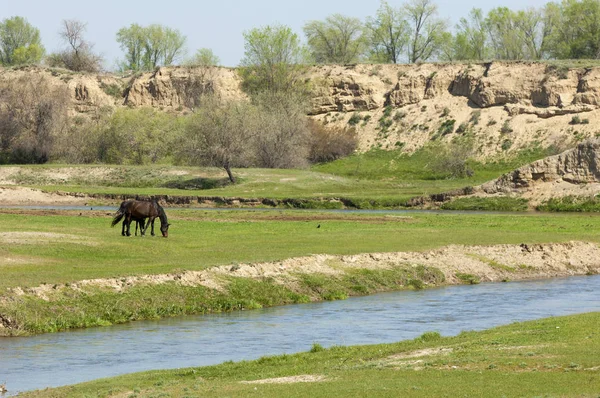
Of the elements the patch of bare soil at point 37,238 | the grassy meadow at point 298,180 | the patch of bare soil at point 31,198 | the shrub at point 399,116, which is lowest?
the patch of bare soil at point 31,198

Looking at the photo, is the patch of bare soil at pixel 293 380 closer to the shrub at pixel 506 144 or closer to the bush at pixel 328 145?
the shrub at pixel 506 144

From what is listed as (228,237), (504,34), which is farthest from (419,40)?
(228,237)

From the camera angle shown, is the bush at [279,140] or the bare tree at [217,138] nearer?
the bare tree at [217,138]

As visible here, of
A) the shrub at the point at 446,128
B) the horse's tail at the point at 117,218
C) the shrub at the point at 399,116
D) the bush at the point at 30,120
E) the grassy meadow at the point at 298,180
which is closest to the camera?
the horse's tail at the point at 117,218

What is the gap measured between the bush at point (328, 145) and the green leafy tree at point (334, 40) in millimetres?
35743

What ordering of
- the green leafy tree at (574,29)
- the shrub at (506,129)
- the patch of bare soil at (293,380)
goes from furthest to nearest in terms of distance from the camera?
the green leafy tree at (574,29) < the shrub at (506,129) < the patch of bare soil at (293,380)

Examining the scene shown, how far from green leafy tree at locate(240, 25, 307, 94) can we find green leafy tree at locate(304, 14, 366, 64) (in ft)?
72.7

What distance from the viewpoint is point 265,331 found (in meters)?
27.1

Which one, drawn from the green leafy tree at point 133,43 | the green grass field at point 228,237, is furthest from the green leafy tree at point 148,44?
the green grass field at point 228,237

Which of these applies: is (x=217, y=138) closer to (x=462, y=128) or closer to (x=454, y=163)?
(x=454, y=163)

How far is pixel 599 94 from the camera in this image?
11475 centimetres

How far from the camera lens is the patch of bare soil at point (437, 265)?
103ft

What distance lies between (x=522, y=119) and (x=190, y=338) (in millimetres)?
96114

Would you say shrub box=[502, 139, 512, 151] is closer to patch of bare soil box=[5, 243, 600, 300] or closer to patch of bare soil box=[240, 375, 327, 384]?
patch of bare soil box=[5, 243, 600, 300]
